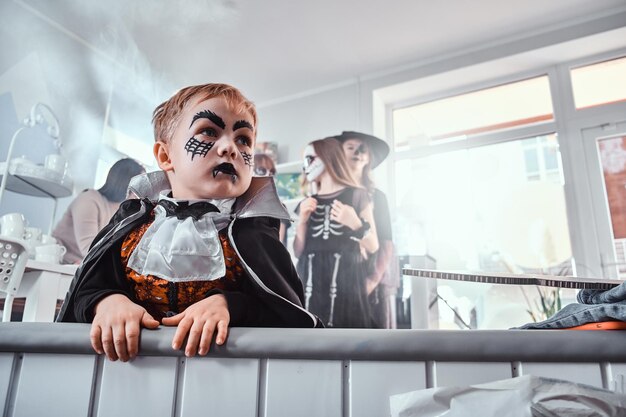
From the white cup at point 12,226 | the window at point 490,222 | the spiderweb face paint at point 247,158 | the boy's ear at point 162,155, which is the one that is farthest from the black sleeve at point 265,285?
the window at point 490,222

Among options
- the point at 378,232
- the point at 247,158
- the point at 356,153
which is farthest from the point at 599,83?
the point at 247,158

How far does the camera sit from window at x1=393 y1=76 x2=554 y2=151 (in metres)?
3.15

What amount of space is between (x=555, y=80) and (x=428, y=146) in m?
0.88

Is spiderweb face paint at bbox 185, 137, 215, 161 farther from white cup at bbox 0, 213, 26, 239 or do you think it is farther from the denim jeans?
white cup at bbox 0, 213, 26, 239

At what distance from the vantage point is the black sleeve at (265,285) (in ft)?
2.40

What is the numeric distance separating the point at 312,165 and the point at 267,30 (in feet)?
3.12

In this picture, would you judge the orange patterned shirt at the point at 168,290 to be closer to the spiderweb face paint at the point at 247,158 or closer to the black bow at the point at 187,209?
the black bow at the point at 187,209

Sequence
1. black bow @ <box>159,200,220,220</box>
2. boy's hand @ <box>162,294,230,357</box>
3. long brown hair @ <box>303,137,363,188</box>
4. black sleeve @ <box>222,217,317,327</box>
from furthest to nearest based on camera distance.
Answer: long brown hair @ <box>303,137,363,188</box>, black bow @ <box>159,200,220,220</box>, black sleeve @ <box>222,217,317,327</box>, boy's hand @ <box>162,294,230,357</box>

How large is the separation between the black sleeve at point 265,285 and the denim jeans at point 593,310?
13.6 inches

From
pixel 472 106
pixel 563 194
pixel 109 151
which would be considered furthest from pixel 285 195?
pixel 563 194

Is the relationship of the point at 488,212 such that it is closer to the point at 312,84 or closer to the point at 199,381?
the point at 312,84

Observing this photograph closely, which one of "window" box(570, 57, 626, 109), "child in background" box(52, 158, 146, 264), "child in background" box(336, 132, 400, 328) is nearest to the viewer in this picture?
"child in background" box(52, 158, 146, 264)

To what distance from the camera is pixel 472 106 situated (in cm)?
336

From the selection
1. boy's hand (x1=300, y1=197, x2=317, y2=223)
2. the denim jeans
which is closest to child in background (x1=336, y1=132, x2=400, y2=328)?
boy's hand (x1=300, y1=197, x2=317, y2=223)
